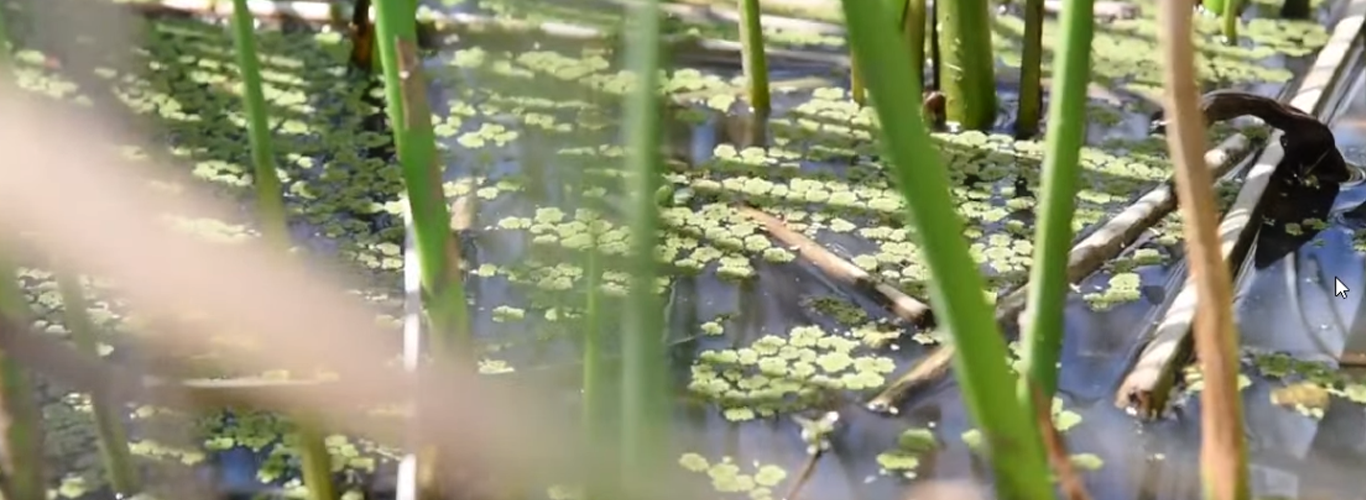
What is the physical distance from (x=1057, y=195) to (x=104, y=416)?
599 millimetres

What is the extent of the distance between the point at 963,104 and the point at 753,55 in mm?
222

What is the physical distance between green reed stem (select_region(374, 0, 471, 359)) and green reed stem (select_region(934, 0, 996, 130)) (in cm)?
87

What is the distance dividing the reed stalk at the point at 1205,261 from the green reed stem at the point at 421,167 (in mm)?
291

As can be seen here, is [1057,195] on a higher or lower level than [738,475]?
higher

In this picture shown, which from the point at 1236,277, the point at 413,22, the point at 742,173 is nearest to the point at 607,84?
the point at 413,22

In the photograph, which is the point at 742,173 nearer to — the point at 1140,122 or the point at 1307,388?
the point at 1140,122

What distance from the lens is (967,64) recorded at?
149cm

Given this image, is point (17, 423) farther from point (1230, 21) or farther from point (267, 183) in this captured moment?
point (1230, 21)

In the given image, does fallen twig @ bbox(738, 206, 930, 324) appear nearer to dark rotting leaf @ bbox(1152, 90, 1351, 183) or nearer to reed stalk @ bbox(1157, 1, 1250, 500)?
dark rotting leaf @ bbox(1152, 90, 1351, 183)

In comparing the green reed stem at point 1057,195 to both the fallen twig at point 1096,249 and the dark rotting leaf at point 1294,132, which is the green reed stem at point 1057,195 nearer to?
the fallen twig at point 1096,249

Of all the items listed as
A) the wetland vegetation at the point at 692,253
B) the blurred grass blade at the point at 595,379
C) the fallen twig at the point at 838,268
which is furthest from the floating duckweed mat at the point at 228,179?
the fallen twig at the point at 838,268

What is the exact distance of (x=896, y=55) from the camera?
415mm

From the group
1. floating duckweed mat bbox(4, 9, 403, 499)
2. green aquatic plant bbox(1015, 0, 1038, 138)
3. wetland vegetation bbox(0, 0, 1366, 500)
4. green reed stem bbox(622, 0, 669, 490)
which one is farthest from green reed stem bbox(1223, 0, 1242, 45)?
green reed stem bbox(622, 0, 669, 490)

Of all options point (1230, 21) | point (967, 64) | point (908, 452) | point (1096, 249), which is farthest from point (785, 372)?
point (1230, 21)
